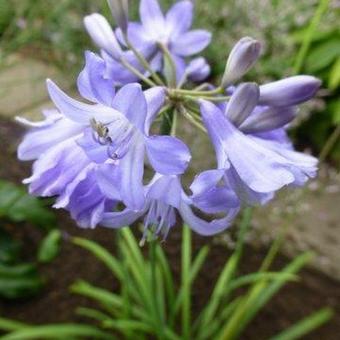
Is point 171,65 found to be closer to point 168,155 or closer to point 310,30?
point 168,155

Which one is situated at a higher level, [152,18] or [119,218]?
[152,18]

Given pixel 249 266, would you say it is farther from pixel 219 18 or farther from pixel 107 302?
pixel 219 18

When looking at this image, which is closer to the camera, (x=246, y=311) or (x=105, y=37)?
(x=105, y=37)

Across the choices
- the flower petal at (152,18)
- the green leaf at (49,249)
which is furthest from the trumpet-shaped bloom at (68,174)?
the green leaf at (49,249)

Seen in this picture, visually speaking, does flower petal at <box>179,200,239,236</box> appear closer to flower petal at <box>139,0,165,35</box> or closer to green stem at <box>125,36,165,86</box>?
green stem at <box>125,36,165,86</box>

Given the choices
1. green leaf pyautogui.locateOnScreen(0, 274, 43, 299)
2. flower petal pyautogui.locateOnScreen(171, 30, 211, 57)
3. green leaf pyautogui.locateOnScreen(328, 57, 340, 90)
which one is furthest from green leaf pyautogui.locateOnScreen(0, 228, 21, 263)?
green leaf pyautogui.locateOnScreen(328, 57, 340, 90)

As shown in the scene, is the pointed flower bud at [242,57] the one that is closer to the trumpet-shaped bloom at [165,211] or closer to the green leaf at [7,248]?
the trumpet-shaped bloom at [165,211]

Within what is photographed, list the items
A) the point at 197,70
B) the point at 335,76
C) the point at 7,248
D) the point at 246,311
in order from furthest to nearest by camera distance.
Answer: the point at 335,76 < the point at 7,248 < the point at 246,311 < the point at 197,70

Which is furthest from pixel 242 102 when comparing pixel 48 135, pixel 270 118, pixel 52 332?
pixel 52 332
